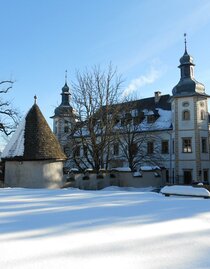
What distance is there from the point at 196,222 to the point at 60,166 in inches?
597

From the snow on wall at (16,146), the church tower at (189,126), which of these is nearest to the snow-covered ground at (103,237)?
the snow on wall at (16,146)

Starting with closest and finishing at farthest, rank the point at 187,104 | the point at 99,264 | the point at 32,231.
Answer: the point at 99,264 → the point at 32,231 → the point at 187,104

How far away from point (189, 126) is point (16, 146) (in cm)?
2423

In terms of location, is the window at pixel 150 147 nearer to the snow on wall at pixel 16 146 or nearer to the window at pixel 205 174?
the window at pixel 205 174

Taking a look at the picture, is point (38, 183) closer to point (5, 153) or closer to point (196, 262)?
point (5, 153)

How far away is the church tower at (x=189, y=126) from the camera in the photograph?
125 ft

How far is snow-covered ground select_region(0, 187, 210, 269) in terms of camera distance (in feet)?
12.3

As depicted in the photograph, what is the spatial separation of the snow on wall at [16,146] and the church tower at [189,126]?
882 inches

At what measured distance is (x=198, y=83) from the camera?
39156 mm

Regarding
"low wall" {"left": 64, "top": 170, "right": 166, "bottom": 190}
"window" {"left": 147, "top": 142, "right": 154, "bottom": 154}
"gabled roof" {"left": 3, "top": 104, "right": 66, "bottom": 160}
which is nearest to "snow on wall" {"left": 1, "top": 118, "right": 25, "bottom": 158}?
"gabled roof" {"left": 3, "top": 104, "right": 66, "bottom": 160}

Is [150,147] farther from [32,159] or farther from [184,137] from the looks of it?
[32,159]

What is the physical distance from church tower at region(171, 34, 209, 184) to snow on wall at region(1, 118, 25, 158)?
73.5 feet

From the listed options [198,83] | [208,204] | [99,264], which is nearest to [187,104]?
[198,83]

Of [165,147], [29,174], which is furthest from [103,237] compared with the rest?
[165,147]
